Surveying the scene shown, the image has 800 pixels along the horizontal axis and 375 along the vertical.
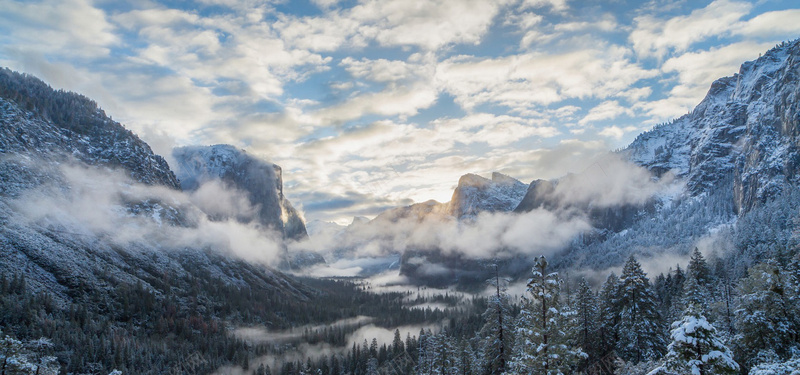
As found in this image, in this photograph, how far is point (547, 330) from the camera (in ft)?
94.0

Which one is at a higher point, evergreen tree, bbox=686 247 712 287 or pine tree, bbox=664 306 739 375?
pine tree, bbox=664 306 739 375

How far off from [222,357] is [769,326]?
148 m

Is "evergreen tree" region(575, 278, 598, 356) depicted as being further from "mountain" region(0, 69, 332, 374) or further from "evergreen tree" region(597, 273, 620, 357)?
"mountain" region(0, 69, 332, 374)

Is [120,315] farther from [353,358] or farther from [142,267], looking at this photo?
[353,358]

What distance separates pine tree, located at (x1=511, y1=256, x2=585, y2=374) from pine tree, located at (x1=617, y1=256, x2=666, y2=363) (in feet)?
73.1

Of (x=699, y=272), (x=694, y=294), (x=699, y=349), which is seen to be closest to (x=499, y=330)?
(x=694, y=294)

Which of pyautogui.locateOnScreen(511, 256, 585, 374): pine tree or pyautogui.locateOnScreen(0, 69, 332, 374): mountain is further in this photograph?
pyautogui.locateOnScreen(0, 69, 332, 374): mountain

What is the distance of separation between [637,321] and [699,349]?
3292cm

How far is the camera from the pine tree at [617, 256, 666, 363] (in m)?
45.4

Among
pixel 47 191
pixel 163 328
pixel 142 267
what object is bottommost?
pixel 163 328

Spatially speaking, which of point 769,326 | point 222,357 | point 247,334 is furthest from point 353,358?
point 769,326

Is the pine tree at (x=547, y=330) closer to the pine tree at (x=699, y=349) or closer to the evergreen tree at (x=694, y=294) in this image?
the pine tree at (x=699, y=349)

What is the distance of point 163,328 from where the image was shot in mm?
145375

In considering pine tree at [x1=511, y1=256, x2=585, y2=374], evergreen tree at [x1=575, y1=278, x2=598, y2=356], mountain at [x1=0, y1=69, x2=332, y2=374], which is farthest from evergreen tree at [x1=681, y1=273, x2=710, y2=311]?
mountain at [x1=0, y1=69, x2=332, y2=374]
